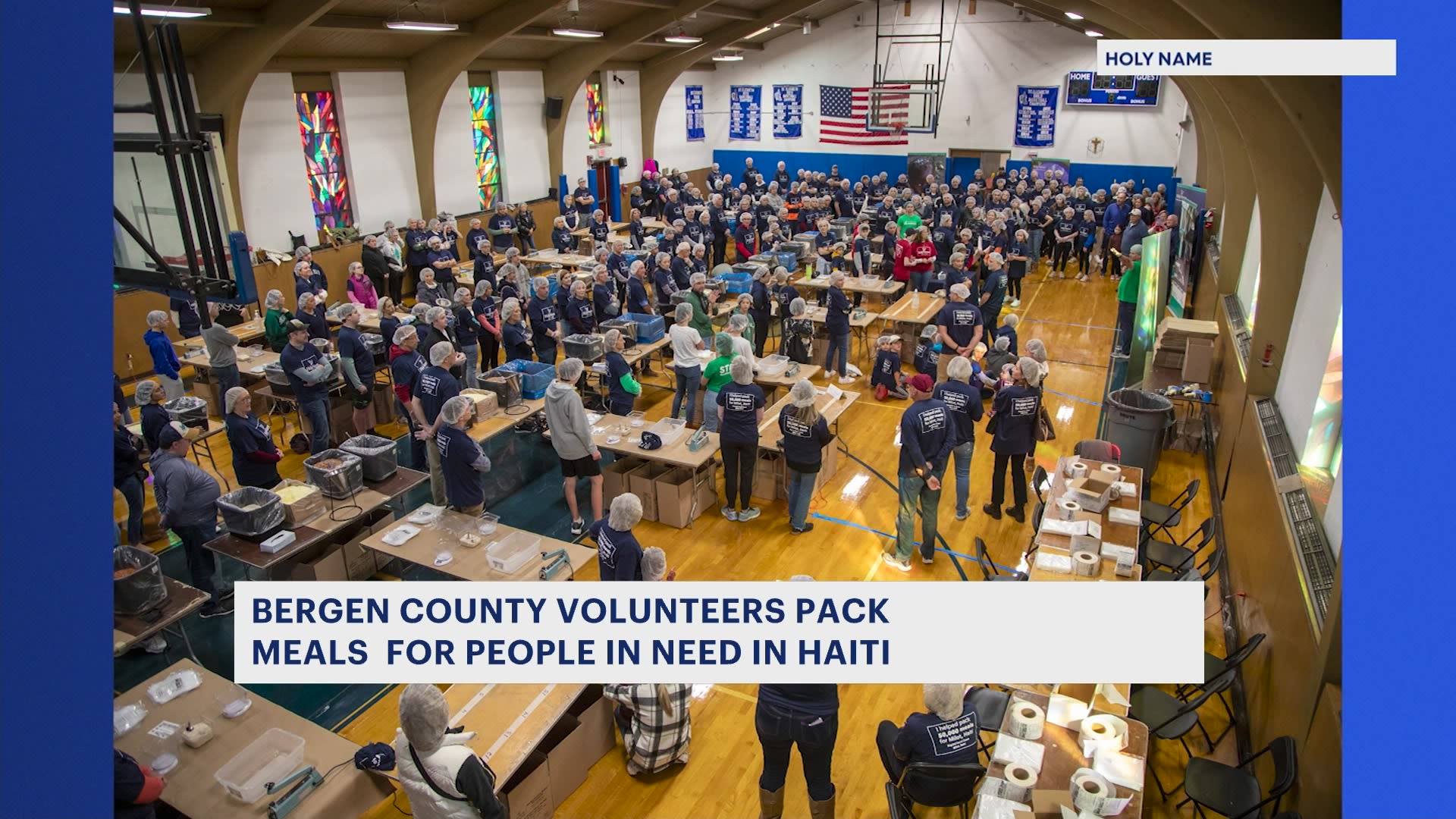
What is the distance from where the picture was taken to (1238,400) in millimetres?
8633

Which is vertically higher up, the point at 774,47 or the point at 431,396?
the point at 774,47

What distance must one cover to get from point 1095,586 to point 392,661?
140 inches

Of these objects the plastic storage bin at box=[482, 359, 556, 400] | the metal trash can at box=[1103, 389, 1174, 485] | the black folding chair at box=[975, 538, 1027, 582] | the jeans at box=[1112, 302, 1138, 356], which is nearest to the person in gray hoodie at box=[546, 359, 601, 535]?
A: the plastic storage bin at box=[482, 359, 556, 400]

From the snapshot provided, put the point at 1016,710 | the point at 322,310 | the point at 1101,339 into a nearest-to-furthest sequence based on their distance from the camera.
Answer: the point at 1016,710 < the point at 322,310 < the point at 1101,339

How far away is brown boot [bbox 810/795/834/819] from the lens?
483 cm

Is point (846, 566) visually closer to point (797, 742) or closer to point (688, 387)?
point (688, 387)

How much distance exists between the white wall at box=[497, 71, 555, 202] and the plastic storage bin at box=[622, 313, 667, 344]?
35.2 ft

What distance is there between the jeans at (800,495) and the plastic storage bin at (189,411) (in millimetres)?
6042

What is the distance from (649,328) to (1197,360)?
693 centimetres

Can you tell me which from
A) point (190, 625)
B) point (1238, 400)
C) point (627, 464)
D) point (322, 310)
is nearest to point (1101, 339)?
point (1238, 400)

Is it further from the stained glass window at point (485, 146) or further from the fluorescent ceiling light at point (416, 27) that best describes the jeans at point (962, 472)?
the stained glass window at point (485, 146)

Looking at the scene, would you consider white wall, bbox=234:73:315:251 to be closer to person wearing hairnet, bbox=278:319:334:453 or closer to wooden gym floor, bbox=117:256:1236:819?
wooden gym floor, bbox=117:256:1236:819

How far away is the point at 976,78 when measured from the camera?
81.0 ft

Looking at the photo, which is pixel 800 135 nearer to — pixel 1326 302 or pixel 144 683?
pixel 1326 302
